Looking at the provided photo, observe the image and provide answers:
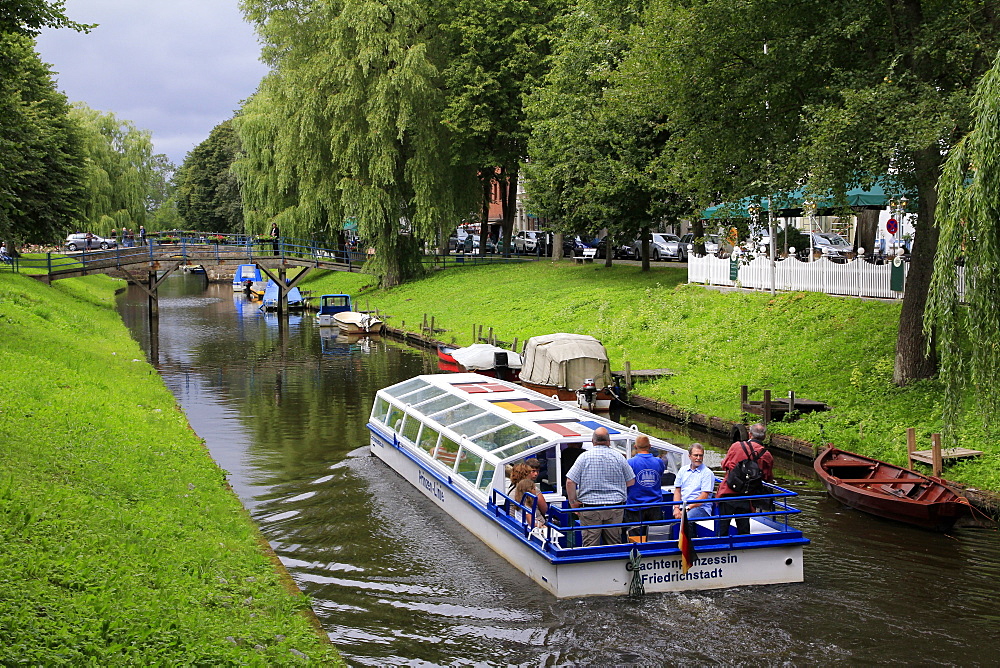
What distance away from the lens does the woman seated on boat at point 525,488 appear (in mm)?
13789

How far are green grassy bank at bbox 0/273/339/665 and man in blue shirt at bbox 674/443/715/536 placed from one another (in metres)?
5.56

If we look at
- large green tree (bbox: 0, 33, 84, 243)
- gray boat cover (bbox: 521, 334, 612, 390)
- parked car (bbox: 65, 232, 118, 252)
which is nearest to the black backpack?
gray boat cover (bbox: 521, 334, 612, 390)

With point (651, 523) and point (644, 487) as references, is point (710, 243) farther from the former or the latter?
point (651, 523)

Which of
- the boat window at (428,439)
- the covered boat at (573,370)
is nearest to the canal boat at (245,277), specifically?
the covered boat at (573,370)

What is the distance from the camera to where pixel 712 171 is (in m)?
24.0

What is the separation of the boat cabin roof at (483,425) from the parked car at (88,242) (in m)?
50.1

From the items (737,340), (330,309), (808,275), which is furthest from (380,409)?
(330,309)

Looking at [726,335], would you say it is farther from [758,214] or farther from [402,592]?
[402,592]

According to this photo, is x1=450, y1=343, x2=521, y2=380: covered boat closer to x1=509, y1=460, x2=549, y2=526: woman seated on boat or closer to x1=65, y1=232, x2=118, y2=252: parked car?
x1=509, y1=460, x2=549, y2=526: woman seated on boat

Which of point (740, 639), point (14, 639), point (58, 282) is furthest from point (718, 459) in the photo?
point (58, 282)

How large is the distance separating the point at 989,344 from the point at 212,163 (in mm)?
100569

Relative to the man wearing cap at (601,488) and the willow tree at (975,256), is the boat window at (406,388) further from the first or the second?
the willow tree at (975,256)

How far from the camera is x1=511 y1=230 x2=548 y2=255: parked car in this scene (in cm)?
6711

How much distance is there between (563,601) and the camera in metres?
12.8
